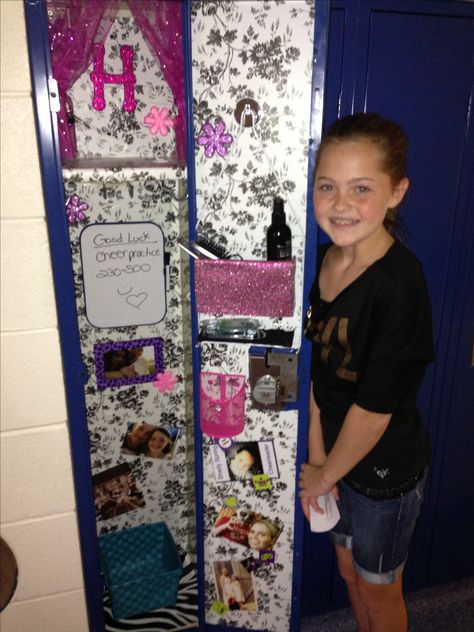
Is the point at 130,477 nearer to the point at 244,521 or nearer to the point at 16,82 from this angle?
the point at 244,521

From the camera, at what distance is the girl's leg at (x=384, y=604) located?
5.36 feet

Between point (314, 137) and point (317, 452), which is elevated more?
point (314, 137)

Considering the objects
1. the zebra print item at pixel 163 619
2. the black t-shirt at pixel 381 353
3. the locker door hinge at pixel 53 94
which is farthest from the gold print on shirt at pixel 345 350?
the zebra print item at pixel 163 619

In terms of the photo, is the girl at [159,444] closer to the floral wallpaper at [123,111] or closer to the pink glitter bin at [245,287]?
the pink glitter bin at [245,287]

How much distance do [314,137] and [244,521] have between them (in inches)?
49.3

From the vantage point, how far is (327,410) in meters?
1.60

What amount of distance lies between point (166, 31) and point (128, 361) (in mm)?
1149

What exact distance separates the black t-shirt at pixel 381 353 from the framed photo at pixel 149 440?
2.84 feet

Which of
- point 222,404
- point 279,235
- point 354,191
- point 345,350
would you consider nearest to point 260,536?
point 222,404

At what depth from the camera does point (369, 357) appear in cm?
139

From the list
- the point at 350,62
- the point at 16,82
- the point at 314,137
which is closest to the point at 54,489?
the point at 16,82

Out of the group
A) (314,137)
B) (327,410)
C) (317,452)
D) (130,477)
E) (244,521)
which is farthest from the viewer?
(130,477)

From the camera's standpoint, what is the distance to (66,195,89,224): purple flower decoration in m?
1.86

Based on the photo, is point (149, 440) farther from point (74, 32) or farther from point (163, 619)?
point (74, 32)
